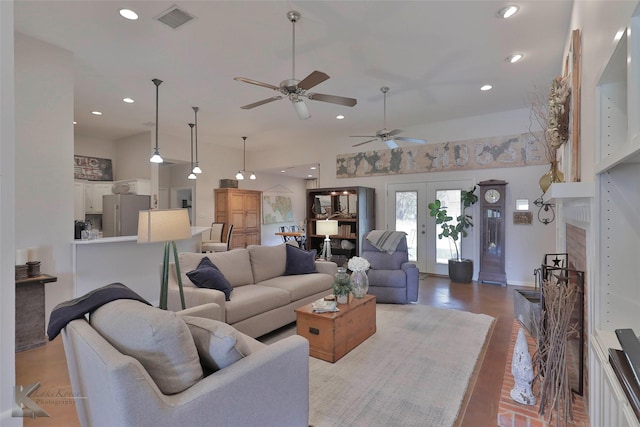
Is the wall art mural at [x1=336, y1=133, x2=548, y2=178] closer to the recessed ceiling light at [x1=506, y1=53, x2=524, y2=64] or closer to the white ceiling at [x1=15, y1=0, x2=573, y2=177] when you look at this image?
the white ceiling at [x1=15, y1=0, x2=573, y2=177]

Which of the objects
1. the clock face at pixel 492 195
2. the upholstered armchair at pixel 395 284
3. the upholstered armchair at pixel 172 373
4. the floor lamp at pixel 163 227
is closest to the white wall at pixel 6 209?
the upholstered armchair at pixel 172 373

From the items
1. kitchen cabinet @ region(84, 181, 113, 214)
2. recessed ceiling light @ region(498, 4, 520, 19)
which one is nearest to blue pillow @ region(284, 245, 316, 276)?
recessed ceiling light @ region(498, 4, 520, 19)

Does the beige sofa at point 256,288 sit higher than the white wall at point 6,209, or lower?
lower

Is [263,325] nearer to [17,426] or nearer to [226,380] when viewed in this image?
[226,380]

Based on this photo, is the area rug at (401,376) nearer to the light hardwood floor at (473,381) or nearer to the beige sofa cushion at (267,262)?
the light hardwood floor at (473,381)

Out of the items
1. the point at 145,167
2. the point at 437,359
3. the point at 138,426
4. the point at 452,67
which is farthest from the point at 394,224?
the point at 138,426

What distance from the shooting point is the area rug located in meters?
2.02

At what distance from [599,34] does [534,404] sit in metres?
2.16

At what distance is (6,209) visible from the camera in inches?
30.8

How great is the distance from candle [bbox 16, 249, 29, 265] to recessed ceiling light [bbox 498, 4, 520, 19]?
5.08 m

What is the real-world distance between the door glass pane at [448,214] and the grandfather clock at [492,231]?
1.53 feet

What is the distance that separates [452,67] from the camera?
393 cm

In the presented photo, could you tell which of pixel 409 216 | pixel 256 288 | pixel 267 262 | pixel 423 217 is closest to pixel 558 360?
pixel 256 288

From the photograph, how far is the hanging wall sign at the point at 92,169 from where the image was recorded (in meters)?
6.96
